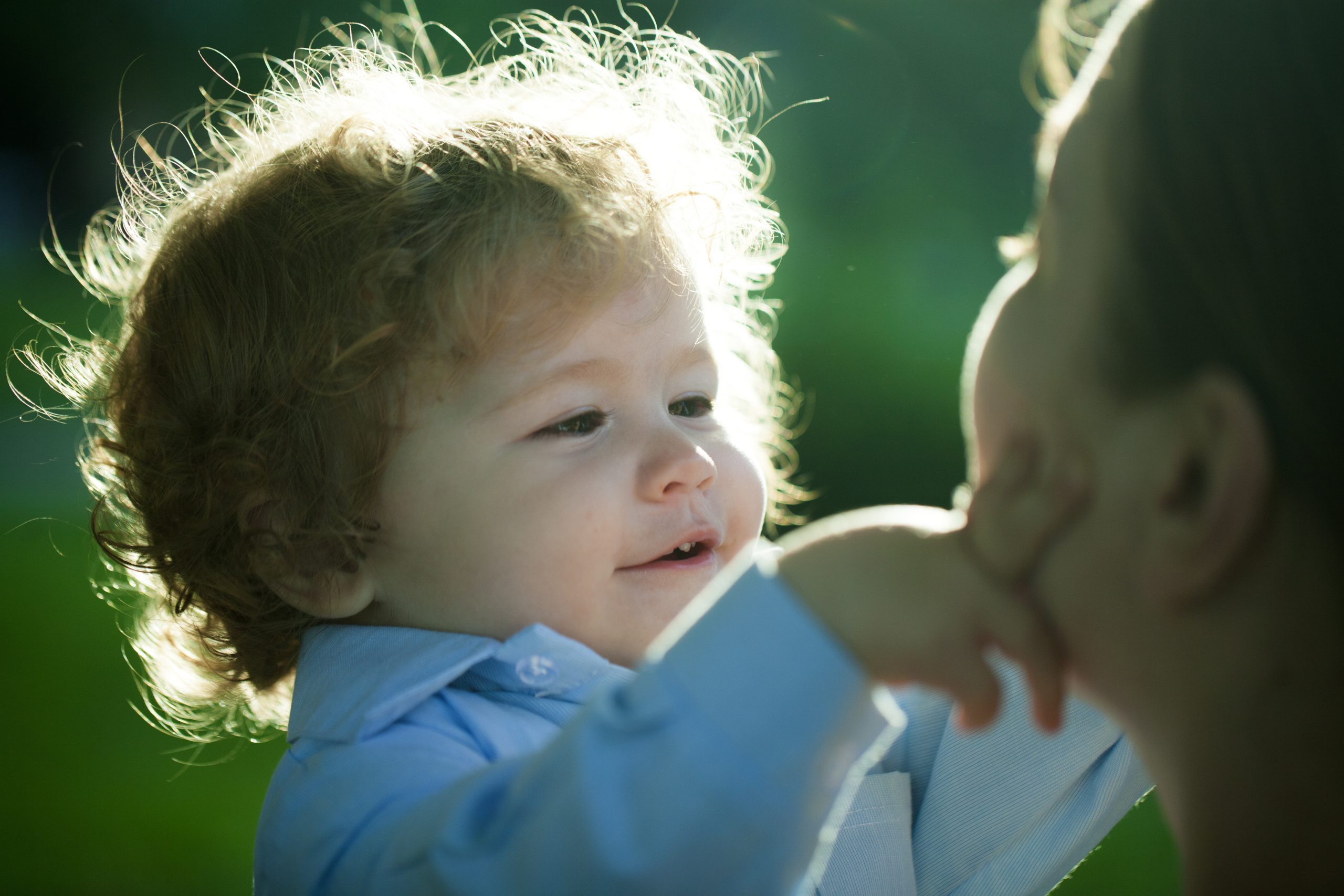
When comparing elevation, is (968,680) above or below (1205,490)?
below

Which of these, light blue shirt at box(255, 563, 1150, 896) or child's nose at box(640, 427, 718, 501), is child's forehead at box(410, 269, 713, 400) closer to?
child's nose at box(640, 427, 718, 501)

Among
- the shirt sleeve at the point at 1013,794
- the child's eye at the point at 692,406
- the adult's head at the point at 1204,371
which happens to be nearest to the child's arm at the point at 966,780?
the shirt sleeve at the point at 1013,794

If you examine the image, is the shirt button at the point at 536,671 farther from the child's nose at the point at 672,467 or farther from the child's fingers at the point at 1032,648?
the child's fingers at the point at 1032,648

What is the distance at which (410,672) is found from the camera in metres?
1.18

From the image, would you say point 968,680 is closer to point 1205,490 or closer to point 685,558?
point 1205,490

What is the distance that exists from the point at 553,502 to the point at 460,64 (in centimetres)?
464

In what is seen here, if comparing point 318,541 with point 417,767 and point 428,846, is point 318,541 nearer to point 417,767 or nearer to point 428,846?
point 417,767

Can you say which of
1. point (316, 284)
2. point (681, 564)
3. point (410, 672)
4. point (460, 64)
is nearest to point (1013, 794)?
point (681, 564)

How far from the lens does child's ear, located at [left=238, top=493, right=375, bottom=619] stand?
1398mm

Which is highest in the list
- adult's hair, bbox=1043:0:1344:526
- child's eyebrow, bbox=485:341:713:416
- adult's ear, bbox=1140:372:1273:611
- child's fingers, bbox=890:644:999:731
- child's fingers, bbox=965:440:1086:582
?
adult's hair, bbox=1043:0:1344:526

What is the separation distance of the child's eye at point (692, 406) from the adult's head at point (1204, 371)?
84 cm

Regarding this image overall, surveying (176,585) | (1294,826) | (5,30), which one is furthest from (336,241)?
(5,30)

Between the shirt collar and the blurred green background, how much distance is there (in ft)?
4.21

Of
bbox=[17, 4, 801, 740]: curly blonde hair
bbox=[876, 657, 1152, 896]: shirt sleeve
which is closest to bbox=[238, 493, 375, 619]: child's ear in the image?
bbox=[17, 4, 801, 740]: curly blonde hair
